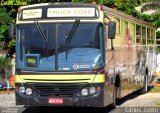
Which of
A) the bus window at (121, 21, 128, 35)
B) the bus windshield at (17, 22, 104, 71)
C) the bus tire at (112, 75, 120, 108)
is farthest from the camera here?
the bus window at (121, 21, 128, 35)

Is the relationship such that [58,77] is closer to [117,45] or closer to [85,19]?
[85,19]

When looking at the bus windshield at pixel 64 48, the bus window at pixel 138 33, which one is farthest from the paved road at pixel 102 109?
the bus window at pixel 138 33

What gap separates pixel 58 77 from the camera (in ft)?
48.4

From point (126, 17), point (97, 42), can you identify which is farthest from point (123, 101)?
point (97, 42)

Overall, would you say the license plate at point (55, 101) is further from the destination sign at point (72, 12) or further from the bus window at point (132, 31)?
the bus window at point (132, 31)

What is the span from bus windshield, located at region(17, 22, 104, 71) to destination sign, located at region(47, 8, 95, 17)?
248 millimetres

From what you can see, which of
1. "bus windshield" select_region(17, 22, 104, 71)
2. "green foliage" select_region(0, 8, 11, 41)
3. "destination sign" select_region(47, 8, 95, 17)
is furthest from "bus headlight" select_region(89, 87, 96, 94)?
"green foliage" select_region(0, 8, 11, 41)

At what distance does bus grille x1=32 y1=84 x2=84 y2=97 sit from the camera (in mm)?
14719

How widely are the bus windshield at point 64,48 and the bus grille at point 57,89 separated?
415mm

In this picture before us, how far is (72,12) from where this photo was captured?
15.2m

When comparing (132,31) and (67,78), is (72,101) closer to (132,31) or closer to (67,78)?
(67,78)

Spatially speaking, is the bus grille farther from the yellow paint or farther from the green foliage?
the green foliage

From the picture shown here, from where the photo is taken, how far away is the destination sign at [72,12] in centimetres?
1519

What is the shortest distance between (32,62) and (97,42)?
177 cm
